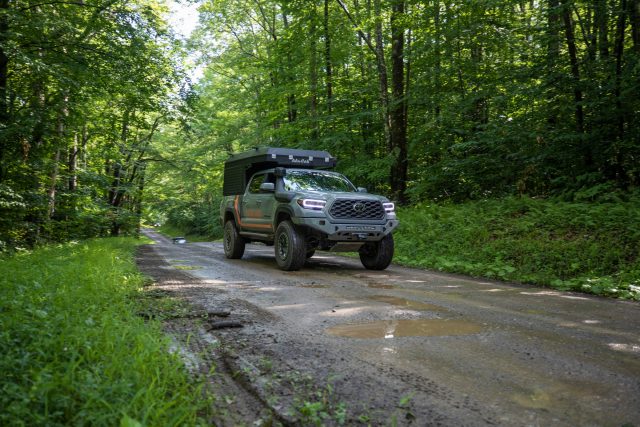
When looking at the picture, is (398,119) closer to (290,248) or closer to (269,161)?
(269,161)

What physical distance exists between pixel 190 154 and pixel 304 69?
545 inches

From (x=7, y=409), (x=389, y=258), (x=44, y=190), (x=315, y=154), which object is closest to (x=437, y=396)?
(x=7, y=409)

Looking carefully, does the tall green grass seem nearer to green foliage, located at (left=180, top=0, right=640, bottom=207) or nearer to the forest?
the forest

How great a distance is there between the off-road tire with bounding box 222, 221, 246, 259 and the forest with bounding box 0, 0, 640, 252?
533 cm

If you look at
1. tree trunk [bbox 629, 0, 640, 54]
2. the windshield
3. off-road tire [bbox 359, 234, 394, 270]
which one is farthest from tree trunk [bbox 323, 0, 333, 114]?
off-road tire [bbox 359, 234, 394, 270]

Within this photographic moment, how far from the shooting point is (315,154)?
405 inches

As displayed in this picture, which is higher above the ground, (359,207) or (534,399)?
(359,207)

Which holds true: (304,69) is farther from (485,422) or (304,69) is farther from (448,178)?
(485,422)

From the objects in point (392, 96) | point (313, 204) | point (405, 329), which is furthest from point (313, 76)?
point (405, 329)

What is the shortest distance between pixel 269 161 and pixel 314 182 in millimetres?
1515

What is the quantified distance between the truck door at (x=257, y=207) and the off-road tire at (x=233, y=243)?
47 cm

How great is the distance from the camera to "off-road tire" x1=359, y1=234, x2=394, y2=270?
8.44 metres

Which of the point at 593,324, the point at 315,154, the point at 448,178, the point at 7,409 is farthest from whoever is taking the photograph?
the point at 448,178

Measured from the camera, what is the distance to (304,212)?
7.70m
